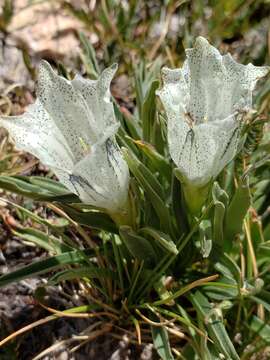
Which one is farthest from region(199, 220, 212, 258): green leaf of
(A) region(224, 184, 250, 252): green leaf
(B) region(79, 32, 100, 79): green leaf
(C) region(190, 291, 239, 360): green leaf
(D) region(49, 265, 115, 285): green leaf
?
(B) region(79, 32, 100, 79): green leaf

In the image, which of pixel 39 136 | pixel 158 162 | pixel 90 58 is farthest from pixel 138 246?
pixel 90 58

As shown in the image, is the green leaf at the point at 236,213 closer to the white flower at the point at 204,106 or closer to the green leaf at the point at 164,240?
the white flower at the point at 204,106

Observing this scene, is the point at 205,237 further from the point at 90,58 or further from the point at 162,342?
the point at 90,58

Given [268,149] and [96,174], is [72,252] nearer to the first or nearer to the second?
[96,174]

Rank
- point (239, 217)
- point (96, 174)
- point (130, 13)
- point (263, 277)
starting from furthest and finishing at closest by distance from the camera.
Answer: point (130, 13), point (263, 277), point (239, 217), point (96, 174)

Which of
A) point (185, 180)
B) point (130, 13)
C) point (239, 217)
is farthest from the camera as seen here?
point (130, 13)

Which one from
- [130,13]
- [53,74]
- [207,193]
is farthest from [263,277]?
[130,13]

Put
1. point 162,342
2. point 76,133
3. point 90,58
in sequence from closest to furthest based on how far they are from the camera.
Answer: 1. point 76,133
2. point 162,342
3. point 90,58
